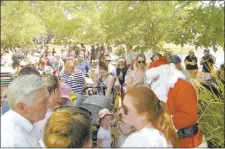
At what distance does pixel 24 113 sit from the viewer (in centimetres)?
263

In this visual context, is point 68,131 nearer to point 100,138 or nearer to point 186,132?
point 186,132

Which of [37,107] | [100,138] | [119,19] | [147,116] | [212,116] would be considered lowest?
[100,138]

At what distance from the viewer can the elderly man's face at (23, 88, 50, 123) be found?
2646 mm

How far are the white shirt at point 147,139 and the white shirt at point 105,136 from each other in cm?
274

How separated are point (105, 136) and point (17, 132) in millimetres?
3041

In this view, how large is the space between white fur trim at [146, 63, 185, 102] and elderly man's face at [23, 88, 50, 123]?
1676 millimetres

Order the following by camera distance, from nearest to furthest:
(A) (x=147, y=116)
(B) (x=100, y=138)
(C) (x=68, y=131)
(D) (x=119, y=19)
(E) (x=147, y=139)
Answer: (C) (x=68, y=131) < (E) (x=147, y=139) < (A) (x=147, y=116) < (B) (x=100, y=138) < (D) (x=119, y=19)

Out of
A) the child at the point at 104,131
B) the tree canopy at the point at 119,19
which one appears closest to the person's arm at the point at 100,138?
the child at the point at 104,131

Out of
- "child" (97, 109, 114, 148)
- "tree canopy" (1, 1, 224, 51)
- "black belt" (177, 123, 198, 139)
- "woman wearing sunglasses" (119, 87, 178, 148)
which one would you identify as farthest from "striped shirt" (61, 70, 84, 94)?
"tree canopy" (1, 1, 224, 51)

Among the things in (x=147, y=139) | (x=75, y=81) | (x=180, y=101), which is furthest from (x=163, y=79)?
(x=75, y=81)

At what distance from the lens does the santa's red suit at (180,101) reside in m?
4.09

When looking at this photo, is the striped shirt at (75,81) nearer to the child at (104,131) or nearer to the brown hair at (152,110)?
the child at (104,131)

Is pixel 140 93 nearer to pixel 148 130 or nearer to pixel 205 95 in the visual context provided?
pixel 148 130

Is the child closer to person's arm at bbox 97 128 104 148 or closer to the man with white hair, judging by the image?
person's arm at bbox 97 128 104 148
